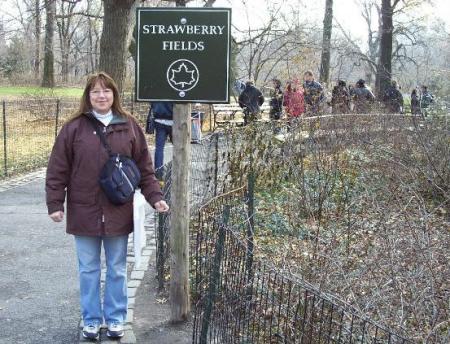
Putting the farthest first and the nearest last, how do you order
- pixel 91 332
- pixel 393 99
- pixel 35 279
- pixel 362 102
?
pixel 393 99
pixel 362 102
pixel 35 279
pixel 91 332

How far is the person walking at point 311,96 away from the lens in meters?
11.9

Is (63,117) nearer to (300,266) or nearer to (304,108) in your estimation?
(304,108)

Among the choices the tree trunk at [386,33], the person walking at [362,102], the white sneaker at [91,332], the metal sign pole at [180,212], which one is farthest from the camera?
the tree trunk at [386,33]

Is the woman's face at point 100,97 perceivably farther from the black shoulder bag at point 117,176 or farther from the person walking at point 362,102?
the person walking at point 362,102

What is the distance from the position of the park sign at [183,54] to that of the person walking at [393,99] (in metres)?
11.6

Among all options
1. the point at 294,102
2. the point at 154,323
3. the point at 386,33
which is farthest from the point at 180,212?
the point at 386,33

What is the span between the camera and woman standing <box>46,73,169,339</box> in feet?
13.5

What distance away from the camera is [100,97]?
4.18 m

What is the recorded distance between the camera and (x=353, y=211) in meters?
7.97

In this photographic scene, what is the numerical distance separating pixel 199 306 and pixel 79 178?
128 centimetres

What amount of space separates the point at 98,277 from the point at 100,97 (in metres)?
1.23

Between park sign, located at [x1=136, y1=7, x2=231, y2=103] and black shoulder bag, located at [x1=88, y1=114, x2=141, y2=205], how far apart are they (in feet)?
1.36

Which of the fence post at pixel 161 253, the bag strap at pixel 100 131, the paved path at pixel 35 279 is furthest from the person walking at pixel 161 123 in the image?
the bag strap at pixel 100 131

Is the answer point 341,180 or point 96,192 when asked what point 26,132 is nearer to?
point 341,180
